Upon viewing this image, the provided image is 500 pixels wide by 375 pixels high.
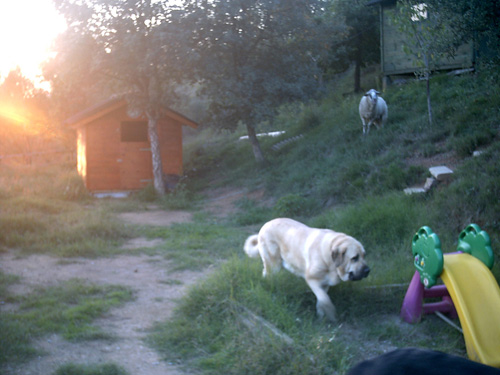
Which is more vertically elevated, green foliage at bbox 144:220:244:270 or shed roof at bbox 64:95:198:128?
shed roof at bbox 64:95:198:128

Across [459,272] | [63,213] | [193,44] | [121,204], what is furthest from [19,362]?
[193,44]

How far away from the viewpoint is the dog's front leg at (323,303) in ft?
16.8

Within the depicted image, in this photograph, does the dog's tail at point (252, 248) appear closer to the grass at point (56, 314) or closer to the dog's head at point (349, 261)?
the grass at point (56, 314)

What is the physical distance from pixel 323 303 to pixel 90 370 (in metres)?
2.42

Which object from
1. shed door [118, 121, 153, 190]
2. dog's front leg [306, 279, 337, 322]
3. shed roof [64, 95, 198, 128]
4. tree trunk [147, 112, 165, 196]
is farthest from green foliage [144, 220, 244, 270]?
shed roof [64, 95, 198, 128]

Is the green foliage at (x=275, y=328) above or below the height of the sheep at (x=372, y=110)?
below

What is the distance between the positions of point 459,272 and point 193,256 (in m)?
5.46

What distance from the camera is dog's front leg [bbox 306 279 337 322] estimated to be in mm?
5117

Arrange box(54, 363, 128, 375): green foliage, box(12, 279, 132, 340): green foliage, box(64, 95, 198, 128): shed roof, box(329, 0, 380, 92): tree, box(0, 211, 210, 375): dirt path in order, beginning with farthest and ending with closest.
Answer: box(329, 0, 380, 92): tree, box(64, 95, 198, 128): shed roof, box(12, 279, 132, 340): green foliage, box(0, 211, 210, 375): dirt path, box(54, 363, 128, 375): green foliage

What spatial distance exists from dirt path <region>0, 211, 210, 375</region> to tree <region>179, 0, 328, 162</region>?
9.06m

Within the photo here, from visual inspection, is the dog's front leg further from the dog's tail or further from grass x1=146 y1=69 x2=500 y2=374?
the dog's tail

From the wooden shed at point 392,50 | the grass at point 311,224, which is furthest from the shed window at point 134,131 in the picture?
the wooden shed at point 392,50

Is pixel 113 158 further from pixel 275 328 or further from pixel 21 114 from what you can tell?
pixel 275 328

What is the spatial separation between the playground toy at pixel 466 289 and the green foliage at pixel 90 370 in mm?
3034
